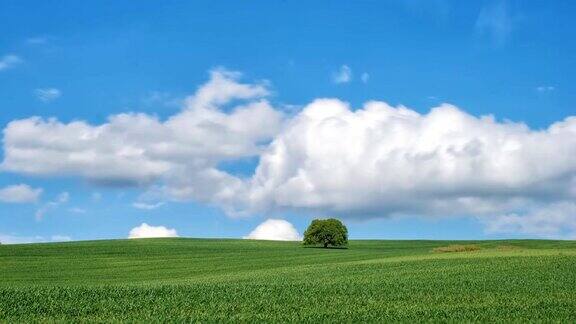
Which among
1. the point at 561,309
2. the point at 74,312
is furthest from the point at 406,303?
the point at 74,312

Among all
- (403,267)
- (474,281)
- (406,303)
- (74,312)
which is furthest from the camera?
(403,267)

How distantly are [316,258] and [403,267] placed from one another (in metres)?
22.1

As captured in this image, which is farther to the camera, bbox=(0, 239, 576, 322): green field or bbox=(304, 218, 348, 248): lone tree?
bbox=(304, 218, 348, 248): lone tree

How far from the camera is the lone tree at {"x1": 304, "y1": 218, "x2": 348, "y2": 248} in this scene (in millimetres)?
92250

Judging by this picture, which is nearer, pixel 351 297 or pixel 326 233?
pixel 351 297

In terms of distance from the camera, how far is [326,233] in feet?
303

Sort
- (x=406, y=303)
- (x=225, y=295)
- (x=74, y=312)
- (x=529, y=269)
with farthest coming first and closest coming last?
(x=529, y=269) → (x=225, y=295) → (x=406, y=303) → (x=74, y=312)

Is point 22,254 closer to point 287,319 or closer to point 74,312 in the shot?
point 74,312

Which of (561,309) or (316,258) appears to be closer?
(561,309)

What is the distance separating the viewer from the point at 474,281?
32.4 m

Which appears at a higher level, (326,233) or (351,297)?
(326,233)

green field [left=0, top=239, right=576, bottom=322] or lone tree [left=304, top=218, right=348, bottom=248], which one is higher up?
lone tree [left=304, top=218, right=348, bottom=248]

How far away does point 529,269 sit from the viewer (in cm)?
3953

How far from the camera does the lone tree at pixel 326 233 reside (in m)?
92.2
